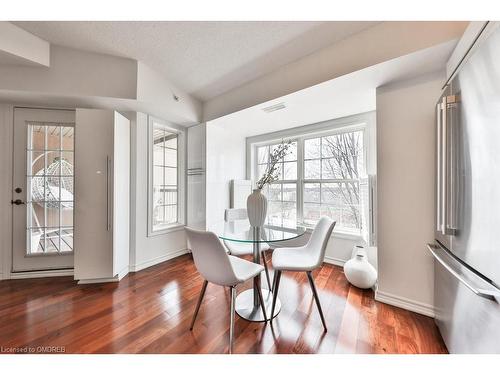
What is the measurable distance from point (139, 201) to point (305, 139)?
9.24 ft

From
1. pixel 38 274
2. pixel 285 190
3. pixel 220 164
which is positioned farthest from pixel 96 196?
pixel 285 190

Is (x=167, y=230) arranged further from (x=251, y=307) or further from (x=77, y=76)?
(x=77, y=76)

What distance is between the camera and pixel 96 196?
2.25m

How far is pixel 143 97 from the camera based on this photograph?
2.29m

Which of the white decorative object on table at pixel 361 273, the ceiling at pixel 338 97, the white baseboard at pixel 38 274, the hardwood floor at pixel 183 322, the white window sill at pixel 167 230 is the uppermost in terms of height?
the ceiling at pixel 338 97

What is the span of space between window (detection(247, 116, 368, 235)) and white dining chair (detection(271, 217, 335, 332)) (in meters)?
0.45

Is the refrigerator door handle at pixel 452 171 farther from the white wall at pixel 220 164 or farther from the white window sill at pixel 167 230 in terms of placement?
the white window sill at pixel 167 230

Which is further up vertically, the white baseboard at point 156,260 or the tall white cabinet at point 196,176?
the tall white cabinet at point 196,176

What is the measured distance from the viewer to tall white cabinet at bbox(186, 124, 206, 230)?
3059mm

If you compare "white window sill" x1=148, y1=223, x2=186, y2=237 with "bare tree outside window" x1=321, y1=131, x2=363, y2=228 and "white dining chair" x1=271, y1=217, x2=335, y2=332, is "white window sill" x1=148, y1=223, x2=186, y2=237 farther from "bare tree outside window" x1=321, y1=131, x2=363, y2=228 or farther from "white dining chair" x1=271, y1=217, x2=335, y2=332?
"bare tree outside window" x1=321, y1=131, x2=363, y2=228

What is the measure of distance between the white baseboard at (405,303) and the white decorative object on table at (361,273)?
156 mm

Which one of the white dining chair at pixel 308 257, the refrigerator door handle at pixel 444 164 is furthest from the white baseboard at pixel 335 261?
the refrigerator door handle at pixel 444 164

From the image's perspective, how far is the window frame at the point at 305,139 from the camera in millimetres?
2613
